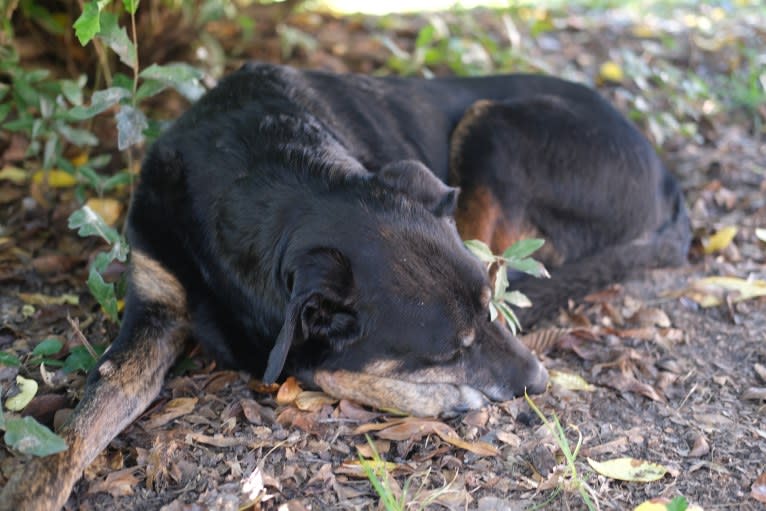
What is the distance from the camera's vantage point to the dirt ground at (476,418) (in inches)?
112

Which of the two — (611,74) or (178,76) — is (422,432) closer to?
(178,76)

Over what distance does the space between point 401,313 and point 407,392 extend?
43 centimetres

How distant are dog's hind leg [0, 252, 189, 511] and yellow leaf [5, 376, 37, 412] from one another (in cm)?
28

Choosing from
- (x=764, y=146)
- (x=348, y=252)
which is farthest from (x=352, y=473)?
(x=764, y=146)

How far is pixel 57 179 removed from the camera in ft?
16.6

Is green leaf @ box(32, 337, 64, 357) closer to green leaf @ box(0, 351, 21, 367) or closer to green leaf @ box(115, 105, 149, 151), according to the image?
green leaf @ box(0, 351, 21, 367)

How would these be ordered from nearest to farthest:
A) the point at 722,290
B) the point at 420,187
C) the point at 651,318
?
1. the point at 420,187
2. the point at 651,318
3. the point at 722,290

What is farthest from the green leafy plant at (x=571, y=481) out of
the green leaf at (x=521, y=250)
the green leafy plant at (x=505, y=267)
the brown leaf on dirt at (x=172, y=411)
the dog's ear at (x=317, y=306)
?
the brown leaf on dirt at (x=172, y=411)

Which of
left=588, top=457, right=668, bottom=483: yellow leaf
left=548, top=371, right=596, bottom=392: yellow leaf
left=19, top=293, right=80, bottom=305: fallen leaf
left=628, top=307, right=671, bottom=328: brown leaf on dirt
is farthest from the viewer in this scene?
left=628, top=307, right=671, bottom=328: brown leaf on dirt

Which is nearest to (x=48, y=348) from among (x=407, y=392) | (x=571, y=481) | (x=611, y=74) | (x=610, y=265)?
(x=407, y=392)

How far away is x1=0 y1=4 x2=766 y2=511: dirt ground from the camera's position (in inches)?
112

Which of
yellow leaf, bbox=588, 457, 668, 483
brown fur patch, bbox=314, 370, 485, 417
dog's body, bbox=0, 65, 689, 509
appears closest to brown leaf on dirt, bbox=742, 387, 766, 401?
yellow leaf, bbox=588, 457, 668, 483

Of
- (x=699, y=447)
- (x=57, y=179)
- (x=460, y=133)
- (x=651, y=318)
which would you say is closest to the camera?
(x=699, y=447)

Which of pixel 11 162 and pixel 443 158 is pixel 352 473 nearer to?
pixel 443 158
